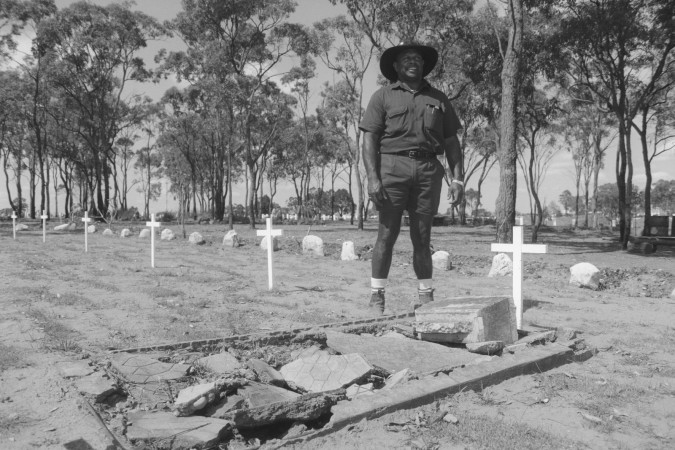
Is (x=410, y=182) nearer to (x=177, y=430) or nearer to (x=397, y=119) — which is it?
(x=397, y=119)

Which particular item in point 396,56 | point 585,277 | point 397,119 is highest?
Answer: point 396,56

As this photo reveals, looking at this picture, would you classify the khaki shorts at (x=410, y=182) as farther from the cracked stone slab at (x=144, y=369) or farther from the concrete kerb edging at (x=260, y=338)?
the cracked stone slab at (x=144, y=369)

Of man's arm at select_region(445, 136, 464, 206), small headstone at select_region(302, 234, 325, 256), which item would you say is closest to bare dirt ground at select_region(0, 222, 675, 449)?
man's arm at select_region(445, 136, 464, 206)

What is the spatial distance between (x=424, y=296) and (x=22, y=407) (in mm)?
3204

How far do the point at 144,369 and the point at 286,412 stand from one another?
1.11 meters

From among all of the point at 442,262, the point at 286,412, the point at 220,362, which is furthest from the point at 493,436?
the point at 442,262

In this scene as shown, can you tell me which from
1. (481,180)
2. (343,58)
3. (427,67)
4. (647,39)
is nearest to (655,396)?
(427,67)

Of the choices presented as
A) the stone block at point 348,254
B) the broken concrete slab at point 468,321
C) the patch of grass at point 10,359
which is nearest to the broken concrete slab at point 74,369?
the patch of grass at point 10,359

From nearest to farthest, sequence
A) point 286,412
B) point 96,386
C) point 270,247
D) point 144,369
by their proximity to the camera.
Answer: point 286,412
point 96,386
point 144,369
point 270,247

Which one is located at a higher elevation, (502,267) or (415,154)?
(415,154)

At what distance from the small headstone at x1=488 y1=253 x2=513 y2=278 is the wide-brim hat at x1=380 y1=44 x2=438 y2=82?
5.41m

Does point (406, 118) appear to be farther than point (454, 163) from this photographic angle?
No

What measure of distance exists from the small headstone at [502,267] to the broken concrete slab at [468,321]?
5587mm

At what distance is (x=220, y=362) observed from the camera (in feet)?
10.7
